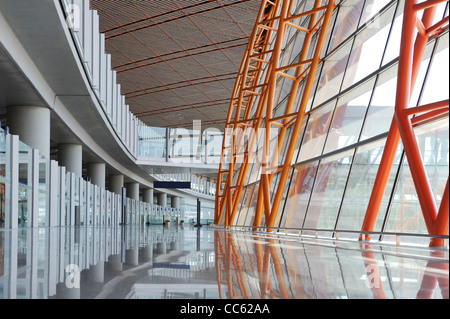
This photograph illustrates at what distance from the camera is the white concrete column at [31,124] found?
23172mm

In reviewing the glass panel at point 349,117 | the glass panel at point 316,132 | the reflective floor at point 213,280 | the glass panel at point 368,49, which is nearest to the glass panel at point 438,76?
the glass panel at point 349,117

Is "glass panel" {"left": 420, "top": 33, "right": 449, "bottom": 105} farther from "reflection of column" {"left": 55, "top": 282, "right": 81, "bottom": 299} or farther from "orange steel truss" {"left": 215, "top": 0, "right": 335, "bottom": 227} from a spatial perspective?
"reflection of column" {"left": 55, "top": 282, "right": 81, "bottom": 299}

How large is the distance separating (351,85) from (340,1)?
594 centimetres

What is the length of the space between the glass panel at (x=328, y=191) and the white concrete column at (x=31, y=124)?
12202 mm

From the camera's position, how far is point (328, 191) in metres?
17.0

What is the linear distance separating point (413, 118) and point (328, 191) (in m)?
6.27

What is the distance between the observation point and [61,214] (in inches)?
1065

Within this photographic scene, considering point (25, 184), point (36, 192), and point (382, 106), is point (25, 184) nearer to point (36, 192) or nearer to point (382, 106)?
point (36, 192)

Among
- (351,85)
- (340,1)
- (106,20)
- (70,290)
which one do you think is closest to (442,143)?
(351,85)

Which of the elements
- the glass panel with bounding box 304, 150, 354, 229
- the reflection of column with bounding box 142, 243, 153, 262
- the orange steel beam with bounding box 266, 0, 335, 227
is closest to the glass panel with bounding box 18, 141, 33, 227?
the orange steel beam with bounding box 266, 0, 335, 227

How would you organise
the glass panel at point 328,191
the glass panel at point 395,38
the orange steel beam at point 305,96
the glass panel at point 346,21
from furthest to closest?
the orange steel beam at point 305,96 < the glass panel at point 346,21 < the glass panel at point 328,191 < the glass panel at point 395,38

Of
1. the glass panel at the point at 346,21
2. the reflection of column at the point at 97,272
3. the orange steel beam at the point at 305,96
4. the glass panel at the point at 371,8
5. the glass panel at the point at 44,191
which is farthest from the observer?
the glass panel at the point at 44,191

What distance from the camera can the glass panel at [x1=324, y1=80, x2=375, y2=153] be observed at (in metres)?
16.2
